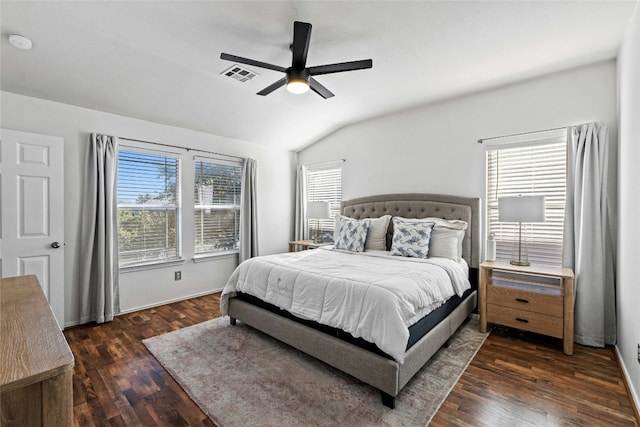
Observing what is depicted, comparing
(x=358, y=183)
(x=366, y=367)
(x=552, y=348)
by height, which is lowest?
(x=552, y=348)

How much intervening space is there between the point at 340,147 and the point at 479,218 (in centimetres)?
251

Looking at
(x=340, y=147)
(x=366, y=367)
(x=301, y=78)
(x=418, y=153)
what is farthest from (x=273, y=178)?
(x=366, y=367)

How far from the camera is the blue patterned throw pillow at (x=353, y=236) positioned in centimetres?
384

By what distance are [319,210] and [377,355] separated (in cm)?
306

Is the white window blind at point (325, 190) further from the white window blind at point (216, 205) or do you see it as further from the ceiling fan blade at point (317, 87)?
the ceiling fan blade at point (317, 87)

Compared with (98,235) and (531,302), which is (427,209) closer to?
(531,302)

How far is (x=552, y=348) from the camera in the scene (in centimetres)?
273

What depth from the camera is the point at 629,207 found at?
2279 millimetres

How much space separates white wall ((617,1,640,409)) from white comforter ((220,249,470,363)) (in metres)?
1.18

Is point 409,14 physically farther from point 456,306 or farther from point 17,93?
point 17,93

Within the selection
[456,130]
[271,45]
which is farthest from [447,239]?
[271,45]

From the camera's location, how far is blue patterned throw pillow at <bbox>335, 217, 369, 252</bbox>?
384 cm

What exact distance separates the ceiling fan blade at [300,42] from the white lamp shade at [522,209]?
2.43 metres

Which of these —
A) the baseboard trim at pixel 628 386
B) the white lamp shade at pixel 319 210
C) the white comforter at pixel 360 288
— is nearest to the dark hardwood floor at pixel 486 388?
the baseboard trim at pixel 628 386
